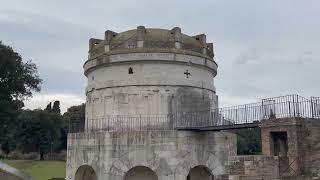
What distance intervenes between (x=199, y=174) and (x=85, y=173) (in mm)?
7764

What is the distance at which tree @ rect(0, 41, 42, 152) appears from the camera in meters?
33.5

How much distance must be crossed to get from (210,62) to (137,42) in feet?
18.1

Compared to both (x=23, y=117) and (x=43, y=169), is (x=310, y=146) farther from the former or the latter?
(x=23, y=117)

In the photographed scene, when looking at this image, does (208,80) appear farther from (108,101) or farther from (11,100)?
(11,100)

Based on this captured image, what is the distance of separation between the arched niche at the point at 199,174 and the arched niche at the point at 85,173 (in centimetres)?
664

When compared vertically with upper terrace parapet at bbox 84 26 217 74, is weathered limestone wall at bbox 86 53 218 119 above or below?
below

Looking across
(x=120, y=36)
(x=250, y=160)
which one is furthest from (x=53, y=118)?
(x=250, y=160)

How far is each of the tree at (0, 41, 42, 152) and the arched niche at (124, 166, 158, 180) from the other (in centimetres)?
1477

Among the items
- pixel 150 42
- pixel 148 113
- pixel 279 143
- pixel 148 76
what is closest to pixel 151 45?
pixel 150 42

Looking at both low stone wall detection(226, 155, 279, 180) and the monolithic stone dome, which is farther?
the monolithic stone dome

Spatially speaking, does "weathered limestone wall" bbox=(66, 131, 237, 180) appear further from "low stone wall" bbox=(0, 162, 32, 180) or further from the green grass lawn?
the green grass lawn

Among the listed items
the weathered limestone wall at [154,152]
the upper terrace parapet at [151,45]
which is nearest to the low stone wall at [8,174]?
the weathered limestone wall at [154,152]

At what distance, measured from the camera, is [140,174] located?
2475 cm

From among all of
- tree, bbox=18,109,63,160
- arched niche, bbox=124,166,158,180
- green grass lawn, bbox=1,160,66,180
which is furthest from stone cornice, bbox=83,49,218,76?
tree, bbox=18,109,63,160
